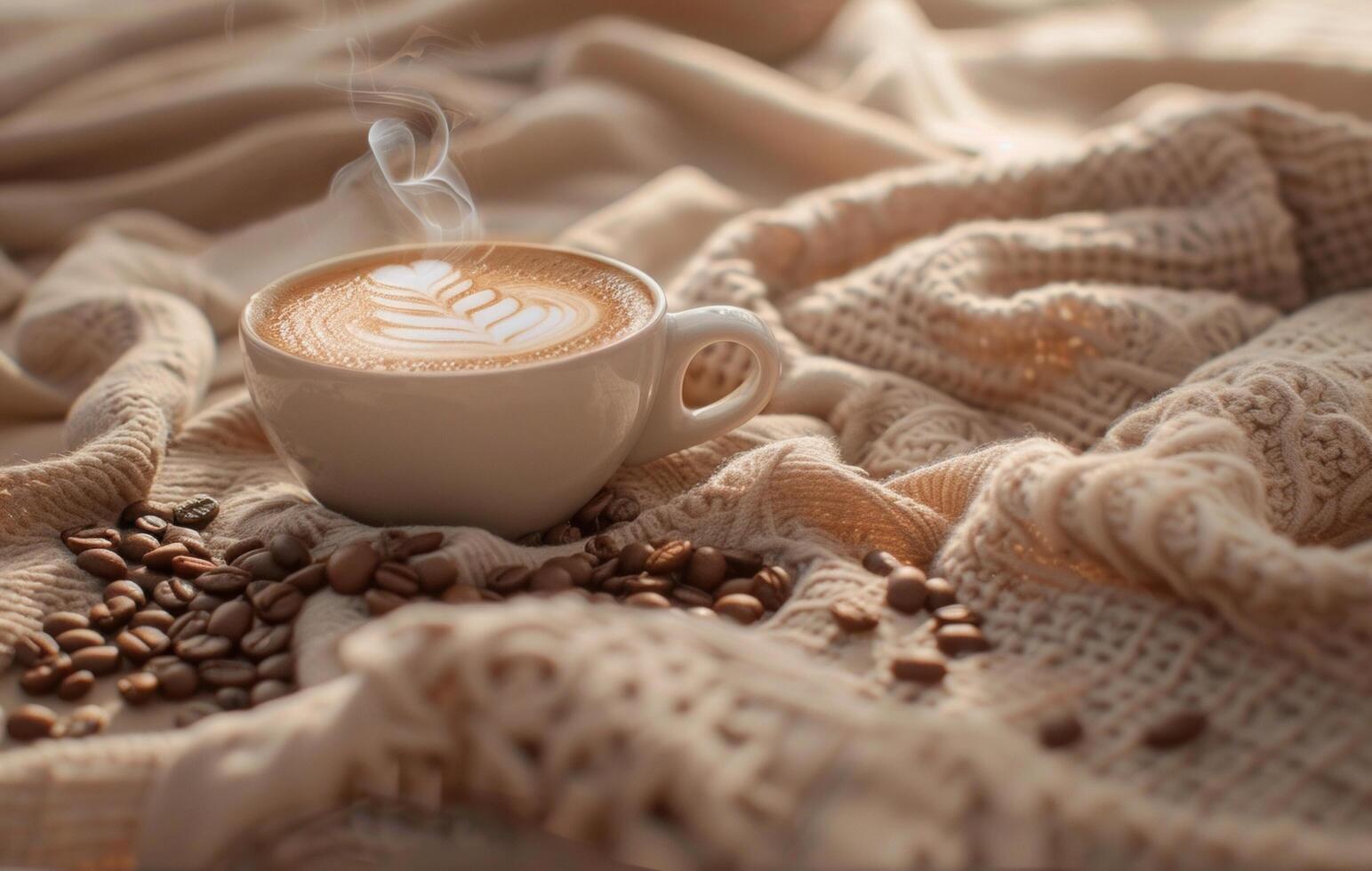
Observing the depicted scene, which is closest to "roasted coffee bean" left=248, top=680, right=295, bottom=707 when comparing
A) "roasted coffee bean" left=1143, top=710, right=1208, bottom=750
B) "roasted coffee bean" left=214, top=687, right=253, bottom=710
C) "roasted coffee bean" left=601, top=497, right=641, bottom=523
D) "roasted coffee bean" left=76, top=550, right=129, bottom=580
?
"roasted coffee bean" left=214, top=687, right=253, bottom=710

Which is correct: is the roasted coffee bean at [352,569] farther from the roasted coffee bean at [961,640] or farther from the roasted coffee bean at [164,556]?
the roasted coffee bean at [961,640]

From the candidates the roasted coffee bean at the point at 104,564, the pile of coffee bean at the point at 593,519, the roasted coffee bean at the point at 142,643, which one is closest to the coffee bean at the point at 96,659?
the roasted coffee bean at the point at 142,643

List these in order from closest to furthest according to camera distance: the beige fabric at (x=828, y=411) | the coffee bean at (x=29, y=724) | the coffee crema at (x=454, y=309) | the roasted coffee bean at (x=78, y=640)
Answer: the beige fabric at (x=828, y=411) < the coffee bean at (x=29, y=724) < the roasted coffee bean at (x=78, y=640) < the coffee crema at (x=454, y=309)

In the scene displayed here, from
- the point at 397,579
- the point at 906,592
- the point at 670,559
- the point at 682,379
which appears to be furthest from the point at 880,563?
the point at 397,579

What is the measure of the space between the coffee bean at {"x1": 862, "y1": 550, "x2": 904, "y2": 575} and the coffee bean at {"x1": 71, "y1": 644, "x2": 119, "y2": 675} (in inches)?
22.9

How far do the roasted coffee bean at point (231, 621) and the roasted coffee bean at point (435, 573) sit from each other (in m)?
0.13

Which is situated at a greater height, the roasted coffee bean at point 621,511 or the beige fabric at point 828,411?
the beige fabric at point 828,411

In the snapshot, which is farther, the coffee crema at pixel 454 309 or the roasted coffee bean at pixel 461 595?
the coffee crema at pixel 454 309

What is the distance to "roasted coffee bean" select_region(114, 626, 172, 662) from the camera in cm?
93

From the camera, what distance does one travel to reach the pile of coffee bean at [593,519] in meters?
1.12

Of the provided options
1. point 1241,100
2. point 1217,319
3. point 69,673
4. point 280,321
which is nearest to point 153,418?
point 280,321

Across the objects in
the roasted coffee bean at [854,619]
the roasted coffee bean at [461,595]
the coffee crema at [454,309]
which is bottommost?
the roasted coffee bean at [461,595]

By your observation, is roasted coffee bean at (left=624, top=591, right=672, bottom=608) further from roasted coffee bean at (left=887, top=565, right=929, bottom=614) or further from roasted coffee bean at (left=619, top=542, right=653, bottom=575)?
roasted coffee bean at (left=887, top=565, right=929, bottom=614)

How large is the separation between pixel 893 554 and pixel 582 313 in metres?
0.35
